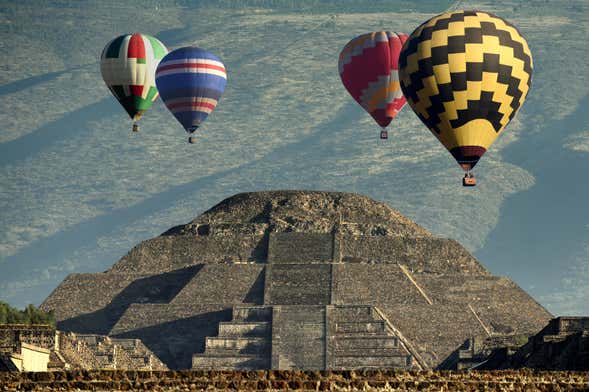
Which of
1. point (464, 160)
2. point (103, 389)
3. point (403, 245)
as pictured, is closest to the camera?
point (103, 389)

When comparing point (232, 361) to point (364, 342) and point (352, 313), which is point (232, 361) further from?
point (352, 313)

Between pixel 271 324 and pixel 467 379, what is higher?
pixel 271 324

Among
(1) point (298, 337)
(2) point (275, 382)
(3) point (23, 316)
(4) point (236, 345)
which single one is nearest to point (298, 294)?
(1) point (298, 337)

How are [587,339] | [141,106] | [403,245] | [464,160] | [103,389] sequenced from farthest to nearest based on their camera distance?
[403,245], [141,106], [464,160], [587,339], [103,389]

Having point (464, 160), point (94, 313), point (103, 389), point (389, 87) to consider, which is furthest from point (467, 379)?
point (94, 313)

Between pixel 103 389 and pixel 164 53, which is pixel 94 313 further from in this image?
pixel 103 389

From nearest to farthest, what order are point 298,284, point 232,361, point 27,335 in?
point 27,335 → point 232,361 → point 298,284

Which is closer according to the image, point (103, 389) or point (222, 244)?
point (103, 389)
